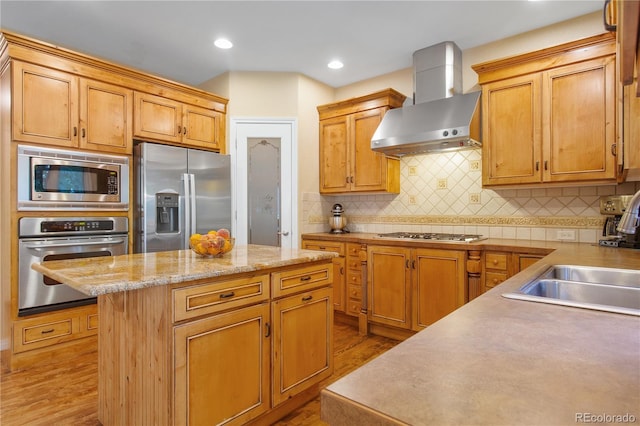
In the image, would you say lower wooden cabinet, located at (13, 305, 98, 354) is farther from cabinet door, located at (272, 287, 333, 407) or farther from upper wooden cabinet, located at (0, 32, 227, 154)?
cabinet door, located at (272, 287, 333, 407)

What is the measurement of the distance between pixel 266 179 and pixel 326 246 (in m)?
1.04

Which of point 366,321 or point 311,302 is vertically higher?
point 311,302

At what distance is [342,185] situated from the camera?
409 cm

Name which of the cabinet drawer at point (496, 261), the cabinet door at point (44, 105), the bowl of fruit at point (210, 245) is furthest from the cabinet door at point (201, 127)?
the cabinet drawer at point (496, 261)

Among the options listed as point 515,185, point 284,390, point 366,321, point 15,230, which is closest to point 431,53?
point 515,185

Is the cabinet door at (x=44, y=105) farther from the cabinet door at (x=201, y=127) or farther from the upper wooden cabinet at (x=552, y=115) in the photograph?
the upper wooden cabinet at (x=552, y=115)

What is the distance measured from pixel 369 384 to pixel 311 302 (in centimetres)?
167

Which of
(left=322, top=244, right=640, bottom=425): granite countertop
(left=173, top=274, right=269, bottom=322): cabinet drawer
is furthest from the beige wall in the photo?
(left=322, top=244, right=640, bottom=425): granite countertop

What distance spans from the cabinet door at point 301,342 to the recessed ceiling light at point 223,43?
249cm

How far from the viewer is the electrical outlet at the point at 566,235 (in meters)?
2.95

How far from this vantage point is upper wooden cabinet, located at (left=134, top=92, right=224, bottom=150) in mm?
3432

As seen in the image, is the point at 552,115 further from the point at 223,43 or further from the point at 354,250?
the point at 223,43

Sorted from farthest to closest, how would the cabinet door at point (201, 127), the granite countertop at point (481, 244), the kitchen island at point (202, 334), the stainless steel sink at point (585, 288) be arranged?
the cabinet door at point (201, 127), the granite countertop at point (481, 244), the kitchen island at point (202, 334), the stainless steel sink at point (585, 288)

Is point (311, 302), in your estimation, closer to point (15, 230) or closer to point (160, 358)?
point (160, 358)
